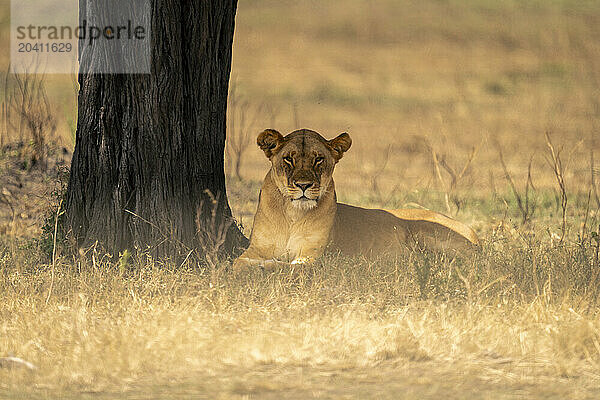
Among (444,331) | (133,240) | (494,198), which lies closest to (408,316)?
(444,331)

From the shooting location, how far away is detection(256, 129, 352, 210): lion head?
23.0ft

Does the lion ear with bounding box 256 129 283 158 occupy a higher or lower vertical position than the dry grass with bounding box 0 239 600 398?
higher

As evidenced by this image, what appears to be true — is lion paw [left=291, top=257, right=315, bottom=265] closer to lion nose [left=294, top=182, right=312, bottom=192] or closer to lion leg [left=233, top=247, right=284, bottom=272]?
lion leg [left=233, top=247, right=284, bottom=272]

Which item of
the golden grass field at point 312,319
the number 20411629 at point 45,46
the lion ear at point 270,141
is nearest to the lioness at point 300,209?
the lion ear at point 270,141

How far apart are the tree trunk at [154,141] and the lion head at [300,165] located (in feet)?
1.59

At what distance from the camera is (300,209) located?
23.5 feet

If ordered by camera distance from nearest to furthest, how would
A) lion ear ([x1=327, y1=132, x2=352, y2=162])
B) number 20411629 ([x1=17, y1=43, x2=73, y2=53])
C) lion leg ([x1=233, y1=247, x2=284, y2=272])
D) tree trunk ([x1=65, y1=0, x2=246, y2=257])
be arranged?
lion leg ([x1=233, y1=247, x2=284, y2=272]) → tree trunk ([x1=65, y1=0, x2=246, y2=257]) → lion ear ([x1=327, y1=132, x2=352, y2=162]) → number 20411629 ([x1=17, y1=43, x2=73, y2=53])

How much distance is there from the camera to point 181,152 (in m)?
7.27

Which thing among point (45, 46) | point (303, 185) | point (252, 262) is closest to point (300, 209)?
point (303, 185)

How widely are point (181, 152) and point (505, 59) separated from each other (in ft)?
73.8

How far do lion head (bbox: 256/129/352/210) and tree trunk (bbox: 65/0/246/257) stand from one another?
49 centimetres

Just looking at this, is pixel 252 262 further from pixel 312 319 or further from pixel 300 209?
pixel 312 319

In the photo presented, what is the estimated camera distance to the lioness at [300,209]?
277 inches

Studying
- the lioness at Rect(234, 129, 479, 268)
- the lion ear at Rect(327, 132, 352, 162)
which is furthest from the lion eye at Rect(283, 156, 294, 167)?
the lion ear at Rect(327, 132, 352, 162)
